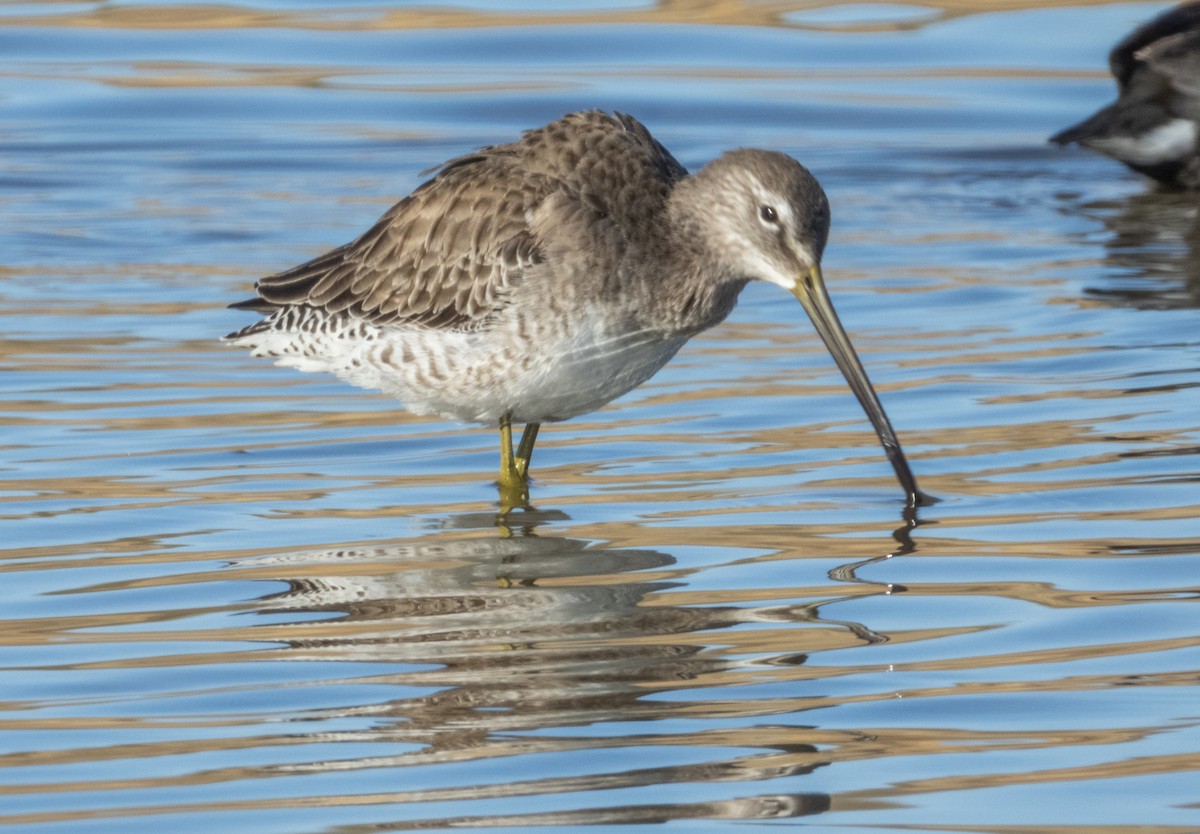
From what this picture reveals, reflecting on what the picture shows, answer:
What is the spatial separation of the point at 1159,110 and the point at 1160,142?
17 centimetres

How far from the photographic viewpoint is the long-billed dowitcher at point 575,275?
646 centimetres

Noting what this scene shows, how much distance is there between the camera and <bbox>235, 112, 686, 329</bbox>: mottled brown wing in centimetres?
662

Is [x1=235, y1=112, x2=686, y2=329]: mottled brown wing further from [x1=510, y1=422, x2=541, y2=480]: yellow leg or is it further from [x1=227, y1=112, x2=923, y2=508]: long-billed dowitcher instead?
[x1=510, y1=422, x2=541, y2=480]: yellow leg

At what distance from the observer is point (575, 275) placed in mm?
6453

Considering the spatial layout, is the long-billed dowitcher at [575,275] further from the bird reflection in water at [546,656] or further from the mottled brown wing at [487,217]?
the bird reflection in water at [546,656]

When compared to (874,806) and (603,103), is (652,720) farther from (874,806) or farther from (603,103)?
(603,103)

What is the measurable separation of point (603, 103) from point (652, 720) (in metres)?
9.34

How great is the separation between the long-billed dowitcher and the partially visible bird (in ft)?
17.2

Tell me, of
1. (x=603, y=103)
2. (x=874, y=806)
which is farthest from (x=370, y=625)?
(x=603, y=103)

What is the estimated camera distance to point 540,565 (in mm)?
5996

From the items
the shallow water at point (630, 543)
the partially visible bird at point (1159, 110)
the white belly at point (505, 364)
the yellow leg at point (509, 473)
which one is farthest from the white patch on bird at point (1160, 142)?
the yellow leg at point (509, 473)

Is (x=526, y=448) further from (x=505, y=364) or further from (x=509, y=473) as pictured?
(x=505, y=364)

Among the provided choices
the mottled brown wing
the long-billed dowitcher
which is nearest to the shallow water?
the long-billed dowitcher

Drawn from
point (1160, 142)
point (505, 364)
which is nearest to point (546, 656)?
point (505, 364)
